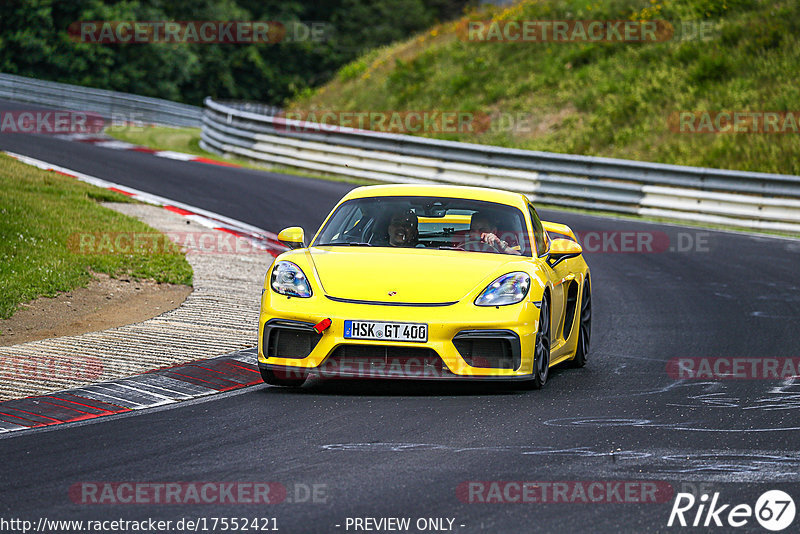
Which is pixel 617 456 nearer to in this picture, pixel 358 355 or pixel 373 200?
pixel 358 355

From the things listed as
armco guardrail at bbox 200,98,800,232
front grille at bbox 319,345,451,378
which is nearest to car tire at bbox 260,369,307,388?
front grille at bbox 319,345,451,378

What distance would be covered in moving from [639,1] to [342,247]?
25.0 meters

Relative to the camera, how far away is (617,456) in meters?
6.10

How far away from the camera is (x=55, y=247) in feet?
42.0

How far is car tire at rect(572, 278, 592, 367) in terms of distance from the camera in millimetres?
9406

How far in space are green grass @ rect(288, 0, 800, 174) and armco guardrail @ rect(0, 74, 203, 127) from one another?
19.5 ft

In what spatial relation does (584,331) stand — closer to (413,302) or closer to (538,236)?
(538,236)

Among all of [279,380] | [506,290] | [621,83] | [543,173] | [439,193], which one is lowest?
[279,380]

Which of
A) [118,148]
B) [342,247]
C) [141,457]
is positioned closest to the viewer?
[141,457]

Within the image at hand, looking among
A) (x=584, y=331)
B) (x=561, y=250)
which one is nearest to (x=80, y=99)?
(x=584, y=331)

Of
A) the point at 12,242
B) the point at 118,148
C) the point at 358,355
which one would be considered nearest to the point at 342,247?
the point at 358,355

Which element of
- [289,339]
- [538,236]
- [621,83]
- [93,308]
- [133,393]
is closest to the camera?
[133,393]

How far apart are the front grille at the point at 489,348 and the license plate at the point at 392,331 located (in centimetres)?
23

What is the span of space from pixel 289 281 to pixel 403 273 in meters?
0.77
